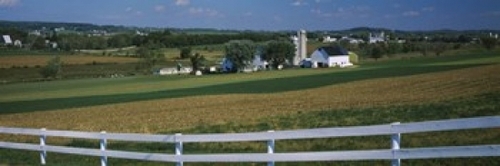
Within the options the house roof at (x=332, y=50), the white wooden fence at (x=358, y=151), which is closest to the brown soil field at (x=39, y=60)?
the house roof at (x=332, y=50)

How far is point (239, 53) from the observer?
137250mm

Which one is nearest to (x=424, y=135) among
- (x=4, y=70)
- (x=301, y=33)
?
(x=4, y=70)

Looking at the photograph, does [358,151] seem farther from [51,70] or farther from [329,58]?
[329,58]

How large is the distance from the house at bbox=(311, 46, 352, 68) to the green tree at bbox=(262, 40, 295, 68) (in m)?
6.35

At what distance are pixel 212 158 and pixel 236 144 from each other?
8.27m

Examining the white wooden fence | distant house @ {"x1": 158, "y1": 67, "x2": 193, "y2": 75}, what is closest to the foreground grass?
the white wooden fence

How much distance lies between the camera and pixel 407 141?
14734 millimetres

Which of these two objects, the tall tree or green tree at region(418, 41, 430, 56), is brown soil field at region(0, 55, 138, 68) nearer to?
the tall tree

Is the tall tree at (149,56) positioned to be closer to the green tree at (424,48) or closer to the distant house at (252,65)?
the distant house at (252,65)

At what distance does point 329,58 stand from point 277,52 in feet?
41.9

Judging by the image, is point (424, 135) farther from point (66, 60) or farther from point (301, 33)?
point (301, 33)

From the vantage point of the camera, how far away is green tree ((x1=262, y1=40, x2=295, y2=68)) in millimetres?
148500

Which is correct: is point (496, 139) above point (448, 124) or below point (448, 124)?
below

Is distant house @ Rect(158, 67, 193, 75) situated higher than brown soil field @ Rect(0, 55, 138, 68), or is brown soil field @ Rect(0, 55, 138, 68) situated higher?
brown soil field @ Rect(0, 55, 138, 68)
